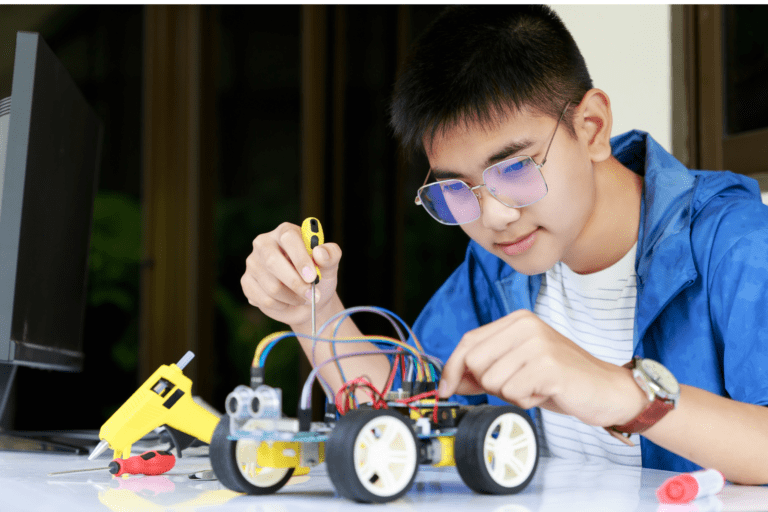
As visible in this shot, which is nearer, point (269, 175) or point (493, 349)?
point (493, 349)

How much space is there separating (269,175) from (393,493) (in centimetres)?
319

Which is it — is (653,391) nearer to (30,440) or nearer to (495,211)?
(495,211)

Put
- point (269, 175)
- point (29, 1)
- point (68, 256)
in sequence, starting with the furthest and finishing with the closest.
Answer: point (269, 175) < point (29, 1) < point (68, 256)

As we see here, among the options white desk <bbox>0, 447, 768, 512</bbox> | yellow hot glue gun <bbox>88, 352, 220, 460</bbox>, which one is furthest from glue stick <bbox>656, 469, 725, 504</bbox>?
yellow hot glue gun <bbox>88, 352, 220, 460</bbox>

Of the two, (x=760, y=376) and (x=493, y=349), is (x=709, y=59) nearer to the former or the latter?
(x=760, y=376)

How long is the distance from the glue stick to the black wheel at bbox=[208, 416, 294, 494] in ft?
1.10

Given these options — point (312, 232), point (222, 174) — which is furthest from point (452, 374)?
point (222, 174)

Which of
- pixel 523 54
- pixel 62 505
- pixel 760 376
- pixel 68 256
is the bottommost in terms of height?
pixel 62 505

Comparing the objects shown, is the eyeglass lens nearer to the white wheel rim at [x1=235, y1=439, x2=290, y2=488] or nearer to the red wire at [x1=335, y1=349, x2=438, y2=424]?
the red wire at [x1=335, y1=349, x2=438, y2=424]

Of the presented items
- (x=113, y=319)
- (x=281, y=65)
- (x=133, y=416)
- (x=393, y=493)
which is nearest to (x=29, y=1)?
(x=281, y=65)

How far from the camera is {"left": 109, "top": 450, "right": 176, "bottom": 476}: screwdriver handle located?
0.76 metres

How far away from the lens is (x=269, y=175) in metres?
3.65

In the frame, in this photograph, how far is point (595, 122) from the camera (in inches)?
42.7

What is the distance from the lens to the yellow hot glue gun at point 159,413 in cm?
75
